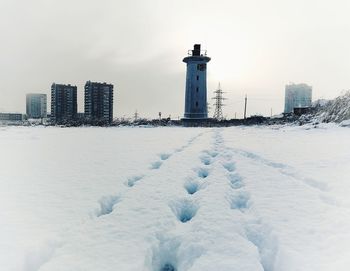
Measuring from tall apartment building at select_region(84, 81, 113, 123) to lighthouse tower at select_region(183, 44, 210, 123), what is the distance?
79.9ft

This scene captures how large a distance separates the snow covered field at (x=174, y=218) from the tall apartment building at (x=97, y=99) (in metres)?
56.6

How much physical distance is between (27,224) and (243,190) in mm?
2798

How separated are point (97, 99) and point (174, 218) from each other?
60.8 metres

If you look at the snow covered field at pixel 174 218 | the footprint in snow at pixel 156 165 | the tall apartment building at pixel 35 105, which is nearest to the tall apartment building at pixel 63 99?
the tall apartment building at pixel 35 105

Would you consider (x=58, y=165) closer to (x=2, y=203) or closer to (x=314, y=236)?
(x=2, y=203)

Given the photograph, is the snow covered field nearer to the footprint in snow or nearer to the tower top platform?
the footprint in snow

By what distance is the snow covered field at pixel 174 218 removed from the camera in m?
2.85

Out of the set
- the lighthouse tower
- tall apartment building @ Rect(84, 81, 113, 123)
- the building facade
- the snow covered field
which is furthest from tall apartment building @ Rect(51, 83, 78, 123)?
the snow covered field

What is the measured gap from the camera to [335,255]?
2828 millimetres

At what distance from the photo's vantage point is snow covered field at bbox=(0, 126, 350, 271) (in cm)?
285

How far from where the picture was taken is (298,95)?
70188 millimetres

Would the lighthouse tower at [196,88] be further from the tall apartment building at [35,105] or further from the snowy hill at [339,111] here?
the tall apartment building at [35,105]

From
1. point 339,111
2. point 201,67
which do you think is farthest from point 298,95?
point 339,111

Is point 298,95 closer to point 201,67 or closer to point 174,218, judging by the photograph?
point 201,67
